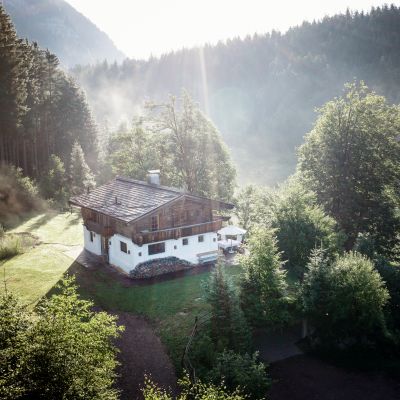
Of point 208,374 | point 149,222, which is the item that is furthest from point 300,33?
point 208,374

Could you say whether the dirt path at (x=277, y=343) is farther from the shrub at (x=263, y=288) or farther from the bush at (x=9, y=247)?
the bush at (x=9, y=247)

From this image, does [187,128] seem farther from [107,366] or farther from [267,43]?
[267,43]

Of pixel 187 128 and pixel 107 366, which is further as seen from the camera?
pixel 187 128

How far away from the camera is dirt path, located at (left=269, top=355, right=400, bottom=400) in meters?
22.7

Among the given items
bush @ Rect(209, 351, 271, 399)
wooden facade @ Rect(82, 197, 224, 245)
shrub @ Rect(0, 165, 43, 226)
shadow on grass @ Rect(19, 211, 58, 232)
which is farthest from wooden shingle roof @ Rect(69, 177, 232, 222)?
shrub @ Rect(0, 165, 43, 226)

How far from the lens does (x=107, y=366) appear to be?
575 inches

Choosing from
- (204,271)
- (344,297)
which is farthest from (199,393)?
(204,271)

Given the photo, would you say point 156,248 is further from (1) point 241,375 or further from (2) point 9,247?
(1) point 241,375

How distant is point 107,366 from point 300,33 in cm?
15568

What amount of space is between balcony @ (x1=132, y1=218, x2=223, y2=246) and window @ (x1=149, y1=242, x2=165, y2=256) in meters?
0.70

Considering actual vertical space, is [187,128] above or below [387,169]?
above

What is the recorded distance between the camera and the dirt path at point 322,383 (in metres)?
22.7

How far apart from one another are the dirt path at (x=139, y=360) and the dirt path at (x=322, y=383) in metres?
6.39

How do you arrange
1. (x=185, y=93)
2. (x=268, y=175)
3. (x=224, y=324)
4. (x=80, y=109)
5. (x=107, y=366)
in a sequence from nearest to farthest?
(x=107, y=366), (x=224, y=324), (x=185, y=93), (x=80, y=109), (x=268, y=175)
